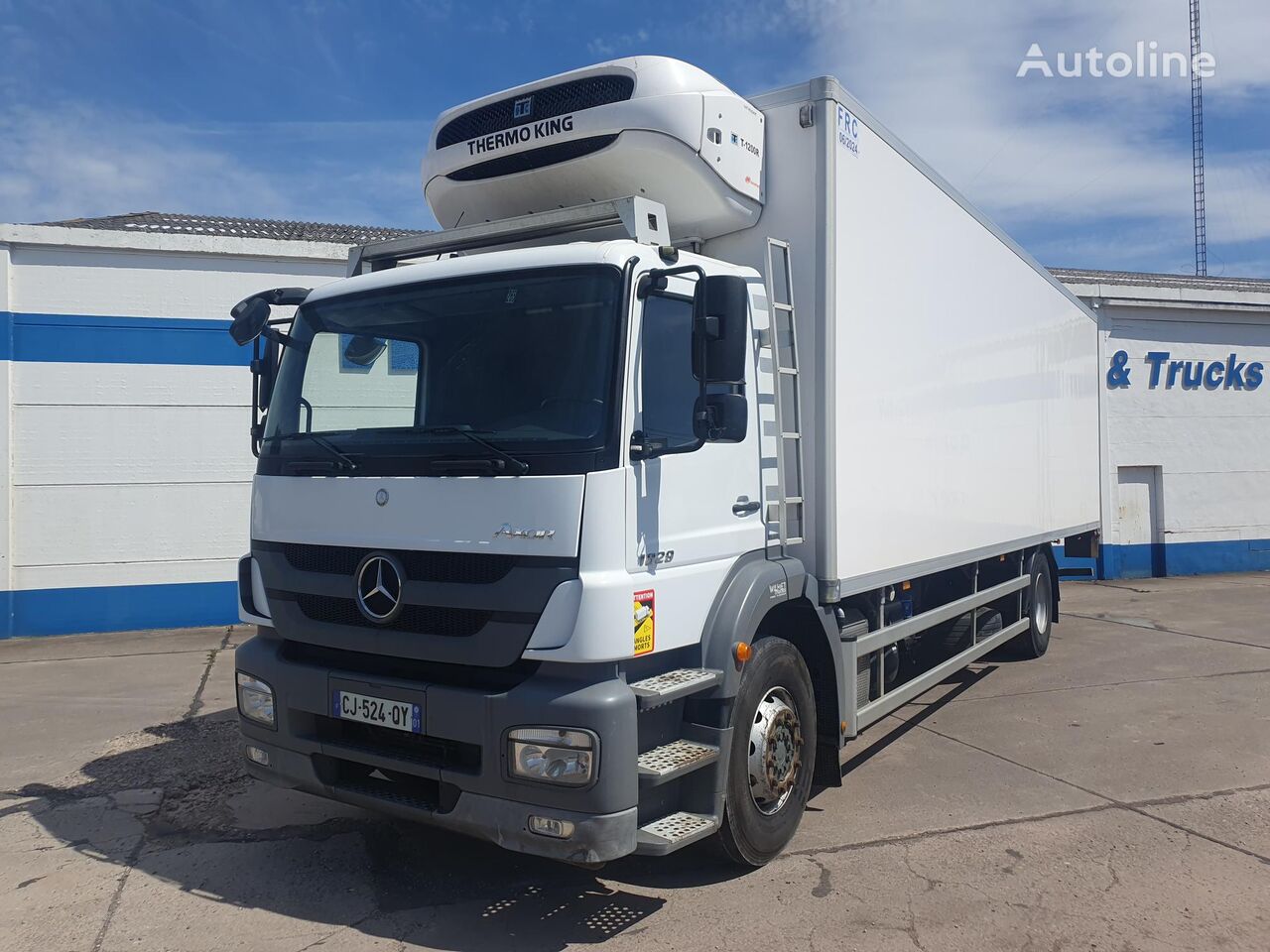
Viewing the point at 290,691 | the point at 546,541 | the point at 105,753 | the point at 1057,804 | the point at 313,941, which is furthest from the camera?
the point at 105,753

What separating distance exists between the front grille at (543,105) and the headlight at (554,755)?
2776mm

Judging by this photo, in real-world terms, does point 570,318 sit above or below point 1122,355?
below

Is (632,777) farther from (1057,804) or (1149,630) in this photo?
(1149,630)

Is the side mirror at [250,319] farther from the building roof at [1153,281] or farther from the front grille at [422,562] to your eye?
the building roof at [1153,281]

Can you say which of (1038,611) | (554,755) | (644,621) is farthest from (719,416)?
(1038,611)

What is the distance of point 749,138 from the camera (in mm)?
4625

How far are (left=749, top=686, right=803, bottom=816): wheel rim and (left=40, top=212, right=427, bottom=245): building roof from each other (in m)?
10.2

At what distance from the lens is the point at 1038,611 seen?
9.19 meters

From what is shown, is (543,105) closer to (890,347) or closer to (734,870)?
(890,347)

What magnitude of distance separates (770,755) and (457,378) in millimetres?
2094

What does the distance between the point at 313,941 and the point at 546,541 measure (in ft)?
5.87

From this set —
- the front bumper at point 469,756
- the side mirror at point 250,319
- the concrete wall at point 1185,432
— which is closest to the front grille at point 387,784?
the front bumper at point 469,756

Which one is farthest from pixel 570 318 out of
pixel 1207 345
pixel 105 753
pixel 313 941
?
pixel 1207 345

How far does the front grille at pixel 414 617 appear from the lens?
3.67 m
